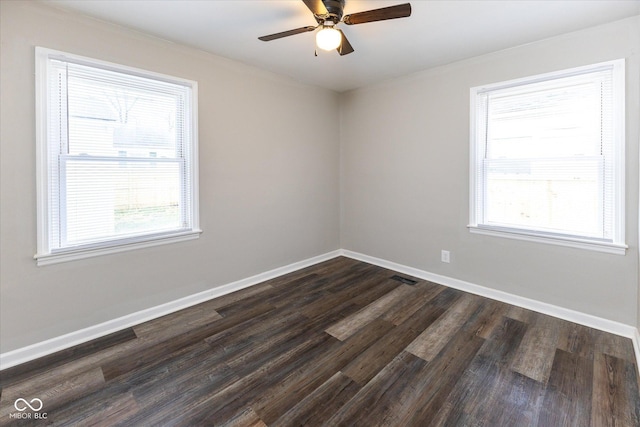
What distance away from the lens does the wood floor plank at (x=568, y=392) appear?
1595 mm

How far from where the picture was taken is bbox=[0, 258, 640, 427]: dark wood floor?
5.38 feet

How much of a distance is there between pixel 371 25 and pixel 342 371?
8.75 feet

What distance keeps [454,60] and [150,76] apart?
304cm

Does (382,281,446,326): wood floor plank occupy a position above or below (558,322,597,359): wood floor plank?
above

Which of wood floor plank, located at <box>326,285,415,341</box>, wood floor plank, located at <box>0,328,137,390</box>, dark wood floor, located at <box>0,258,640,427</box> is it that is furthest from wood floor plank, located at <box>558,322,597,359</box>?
wood floor plank, located at <box>0,328,137,390</box>

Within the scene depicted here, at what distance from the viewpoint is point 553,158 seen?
2.68 m

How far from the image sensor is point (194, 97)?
113 inches

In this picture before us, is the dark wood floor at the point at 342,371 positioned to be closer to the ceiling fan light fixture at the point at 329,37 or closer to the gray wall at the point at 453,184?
the gray wall at the point at 453,184

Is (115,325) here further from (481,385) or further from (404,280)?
(404,280)

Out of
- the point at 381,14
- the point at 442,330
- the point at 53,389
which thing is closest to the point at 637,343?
the point at 442,330

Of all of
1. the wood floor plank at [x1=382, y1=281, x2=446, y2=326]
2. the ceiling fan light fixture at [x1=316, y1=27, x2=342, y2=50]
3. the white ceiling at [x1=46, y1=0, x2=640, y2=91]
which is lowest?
the wood floor plank at [x1=382, y1=281, x2=446, y2=326]

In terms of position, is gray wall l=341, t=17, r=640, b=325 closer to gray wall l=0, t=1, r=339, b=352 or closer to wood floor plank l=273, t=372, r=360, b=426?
gray wall l=0, t=1, r=339, b=352

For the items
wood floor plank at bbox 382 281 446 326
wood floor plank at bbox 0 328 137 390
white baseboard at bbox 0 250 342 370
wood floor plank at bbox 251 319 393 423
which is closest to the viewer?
wood floor plank at bbox 251 319 393 423

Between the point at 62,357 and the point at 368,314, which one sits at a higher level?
the point at 368,314
